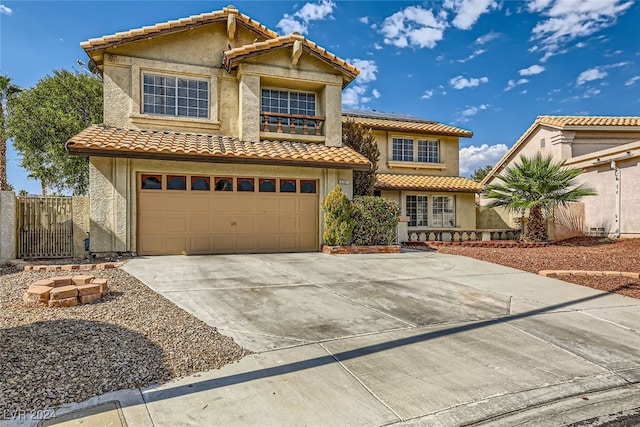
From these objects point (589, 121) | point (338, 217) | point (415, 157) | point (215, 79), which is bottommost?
point (338, 217)

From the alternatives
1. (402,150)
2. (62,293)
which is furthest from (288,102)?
(62,293)

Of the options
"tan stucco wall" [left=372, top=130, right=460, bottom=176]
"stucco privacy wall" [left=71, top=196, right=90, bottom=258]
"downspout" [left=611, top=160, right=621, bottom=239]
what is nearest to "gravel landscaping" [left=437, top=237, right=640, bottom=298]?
"downspout" [left=611, top=160, right=621, bottom=239]

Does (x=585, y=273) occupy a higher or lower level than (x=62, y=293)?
lower

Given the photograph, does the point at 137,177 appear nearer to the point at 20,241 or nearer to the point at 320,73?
the point at 20,241

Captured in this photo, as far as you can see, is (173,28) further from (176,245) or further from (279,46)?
(176,245)

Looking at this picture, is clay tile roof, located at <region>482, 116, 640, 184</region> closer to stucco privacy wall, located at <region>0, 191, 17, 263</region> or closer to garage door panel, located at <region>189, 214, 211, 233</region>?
garage door panel, located at <region>189, 214, 211, 233</region>

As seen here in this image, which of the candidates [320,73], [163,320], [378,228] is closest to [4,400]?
[163,320]

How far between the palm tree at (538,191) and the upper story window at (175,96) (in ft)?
41.8

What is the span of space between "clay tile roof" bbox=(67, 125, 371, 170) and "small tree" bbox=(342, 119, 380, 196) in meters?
1.24

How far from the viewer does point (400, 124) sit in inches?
814

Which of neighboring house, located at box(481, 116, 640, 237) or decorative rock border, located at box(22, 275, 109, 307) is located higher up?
neighboring house, located at box(481, 116, 640, 237)

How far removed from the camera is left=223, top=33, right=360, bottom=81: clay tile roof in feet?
41.3

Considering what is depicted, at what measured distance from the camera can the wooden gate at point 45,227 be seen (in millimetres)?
10570

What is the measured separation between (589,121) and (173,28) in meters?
22.7
